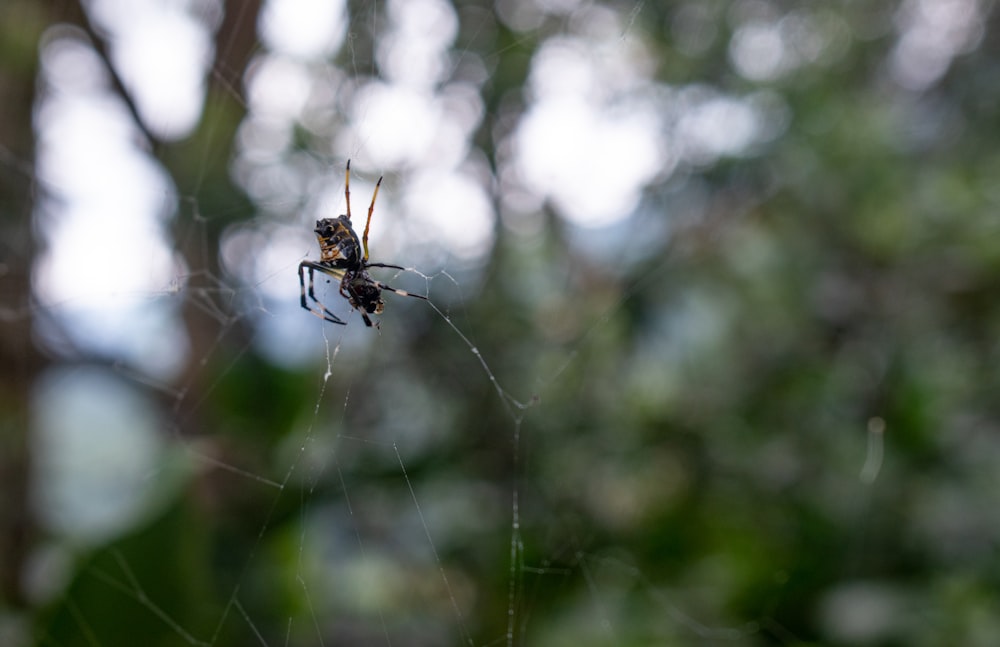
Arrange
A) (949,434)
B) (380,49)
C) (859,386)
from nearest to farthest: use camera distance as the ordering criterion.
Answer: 1. (380,49)
2. (949,434)
3. (859,386)

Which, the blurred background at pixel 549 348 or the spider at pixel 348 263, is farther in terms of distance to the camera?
the blurred background at pixel 549 348

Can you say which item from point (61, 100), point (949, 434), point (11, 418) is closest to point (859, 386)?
point (949, 434)

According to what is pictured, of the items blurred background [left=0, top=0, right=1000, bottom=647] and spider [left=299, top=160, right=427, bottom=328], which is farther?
blurred background [left=0, top=0, right=1000, bottom=647]

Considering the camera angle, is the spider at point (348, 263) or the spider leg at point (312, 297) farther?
the spider leg at point (312, 297)

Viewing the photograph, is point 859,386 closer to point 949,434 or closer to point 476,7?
point 949,434

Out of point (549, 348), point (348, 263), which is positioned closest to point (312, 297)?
point (348, 263)

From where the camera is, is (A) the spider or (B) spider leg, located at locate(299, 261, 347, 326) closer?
(A) the spider
